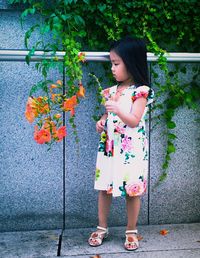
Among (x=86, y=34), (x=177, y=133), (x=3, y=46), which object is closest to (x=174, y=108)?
(x=177, y=133)

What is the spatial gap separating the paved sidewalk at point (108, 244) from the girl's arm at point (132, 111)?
3.00ft

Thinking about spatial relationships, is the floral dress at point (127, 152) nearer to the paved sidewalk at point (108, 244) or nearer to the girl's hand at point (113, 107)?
the girl's hand at point (113, 107)

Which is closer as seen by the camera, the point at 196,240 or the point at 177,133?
the point at 196,240

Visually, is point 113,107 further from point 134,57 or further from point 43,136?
point 43,136

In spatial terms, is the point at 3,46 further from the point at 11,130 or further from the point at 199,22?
the point at 199,22

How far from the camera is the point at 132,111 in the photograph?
305 cm

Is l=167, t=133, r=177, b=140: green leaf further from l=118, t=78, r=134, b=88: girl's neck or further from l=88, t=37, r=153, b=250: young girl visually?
l=118, t=78, r=134, b=88: girl's neck

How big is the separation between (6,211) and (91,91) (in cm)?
118

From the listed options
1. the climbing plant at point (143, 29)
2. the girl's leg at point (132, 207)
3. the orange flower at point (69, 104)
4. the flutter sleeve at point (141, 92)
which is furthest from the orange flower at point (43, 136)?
the girl's leg at point (132, 207)

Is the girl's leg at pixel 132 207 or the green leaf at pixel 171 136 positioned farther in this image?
the green leaf at pixel 171 136

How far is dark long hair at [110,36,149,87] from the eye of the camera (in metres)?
3.07

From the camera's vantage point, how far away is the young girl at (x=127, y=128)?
3.07 meters

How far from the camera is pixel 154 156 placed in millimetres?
3760

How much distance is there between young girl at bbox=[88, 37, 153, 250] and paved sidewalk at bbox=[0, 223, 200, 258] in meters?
0.15
